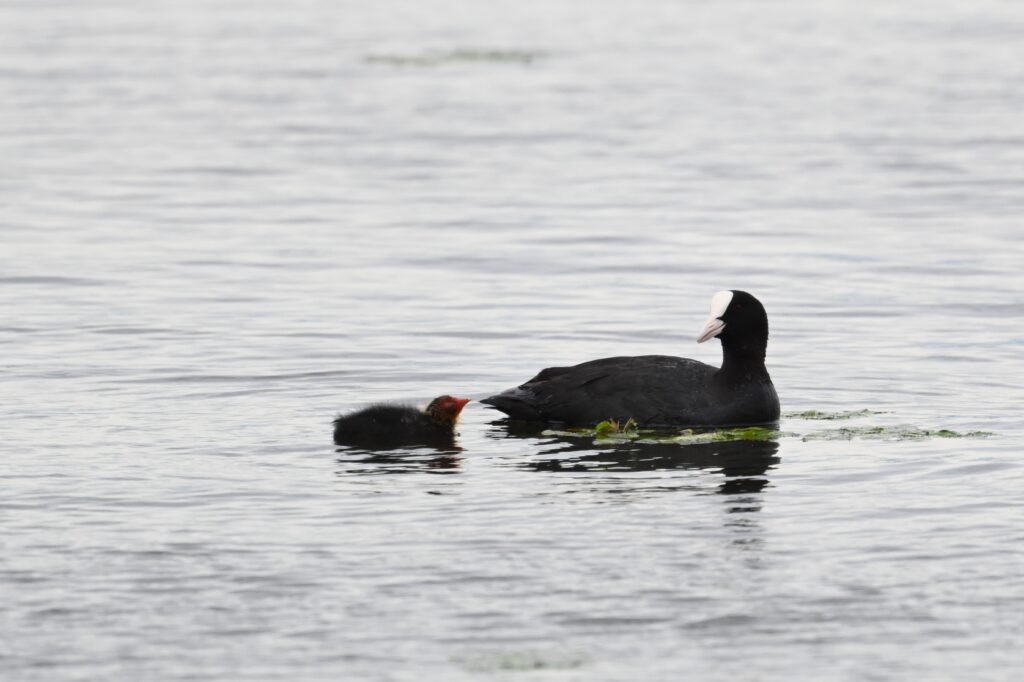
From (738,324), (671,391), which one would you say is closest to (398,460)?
(671,391)

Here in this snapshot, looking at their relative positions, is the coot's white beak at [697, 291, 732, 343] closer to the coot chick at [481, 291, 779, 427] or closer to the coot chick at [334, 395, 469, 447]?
the coot chick at [481, 291, 779, 427]

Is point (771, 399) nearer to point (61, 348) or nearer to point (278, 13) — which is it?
point (61, 348)

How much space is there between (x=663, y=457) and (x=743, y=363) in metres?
1.42

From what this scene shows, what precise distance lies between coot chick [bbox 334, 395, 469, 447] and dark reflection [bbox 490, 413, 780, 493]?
1.58ft

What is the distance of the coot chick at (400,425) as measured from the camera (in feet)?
43.6

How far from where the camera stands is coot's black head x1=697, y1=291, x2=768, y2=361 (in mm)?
14195

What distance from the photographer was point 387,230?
80.1 ft

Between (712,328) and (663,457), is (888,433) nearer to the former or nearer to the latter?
(712,328)

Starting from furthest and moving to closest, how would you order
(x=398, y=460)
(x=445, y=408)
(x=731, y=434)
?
(x=731, y=434)
(x=445, y=408)
(x=398, y=460)

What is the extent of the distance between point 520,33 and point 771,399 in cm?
3933

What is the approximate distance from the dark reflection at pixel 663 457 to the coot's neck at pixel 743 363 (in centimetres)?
68

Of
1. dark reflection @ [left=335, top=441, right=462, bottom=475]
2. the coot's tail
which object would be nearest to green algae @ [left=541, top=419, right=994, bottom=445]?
the coot's tail

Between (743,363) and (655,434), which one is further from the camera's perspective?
(743,363)

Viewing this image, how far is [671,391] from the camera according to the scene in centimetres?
1402
